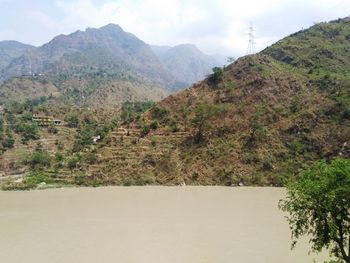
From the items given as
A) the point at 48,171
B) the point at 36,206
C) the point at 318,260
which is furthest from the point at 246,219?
the point at 48,171

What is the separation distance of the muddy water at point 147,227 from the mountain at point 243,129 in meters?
3.59

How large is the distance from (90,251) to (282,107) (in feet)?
89.9

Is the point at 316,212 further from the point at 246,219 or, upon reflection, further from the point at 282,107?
the point at 282,107

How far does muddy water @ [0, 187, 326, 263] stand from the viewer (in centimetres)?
1672

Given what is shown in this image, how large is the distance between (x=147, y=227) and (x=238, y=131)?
64.8ft

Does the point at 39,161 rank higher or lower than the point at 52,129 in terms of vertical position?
lower

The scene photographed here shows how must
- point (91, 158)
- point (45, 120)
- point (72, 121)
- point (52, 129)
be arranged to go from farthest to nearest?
1. point (72, 121)
2. point (45, 120)
3. point (52, 129)
4. point (91, 158)

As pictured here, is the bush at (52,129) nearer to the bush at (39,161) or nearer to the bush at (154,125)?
the bush at (39,161)

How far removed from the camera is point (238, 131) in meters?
39.4

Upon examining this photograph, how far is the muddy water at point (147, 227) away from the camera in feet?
54.9

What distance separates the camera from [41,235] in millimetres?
20250

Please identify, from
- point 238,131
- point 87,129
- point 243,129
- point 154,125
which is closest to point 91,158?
point 154,125

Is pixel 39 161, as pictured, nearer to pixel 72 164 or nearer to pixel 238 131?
pixel 72 164

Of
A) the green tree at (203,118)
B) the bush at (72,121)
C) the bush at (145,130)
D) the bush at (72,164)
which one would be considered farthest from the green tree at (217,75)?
the bush at (72,121)
